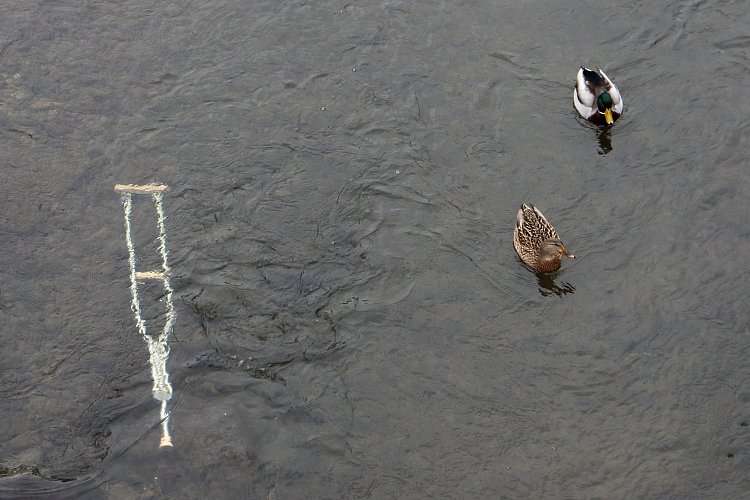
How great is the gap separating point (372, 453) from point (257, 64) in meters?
5.31

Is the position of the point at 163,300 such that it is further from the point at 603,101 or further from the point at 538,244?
the point at 603,101

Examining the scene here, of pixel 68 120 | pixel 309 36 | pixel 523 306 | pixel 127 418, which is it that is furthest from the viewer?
pixel 309 36

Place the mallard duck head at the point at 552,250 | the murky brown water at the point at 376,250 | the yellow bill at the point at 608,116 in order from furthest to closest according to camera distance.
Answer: the yellow bill at the point at 608,116, the mallard duck head at the point at 552,250, the murky brown water at the point at 376,250

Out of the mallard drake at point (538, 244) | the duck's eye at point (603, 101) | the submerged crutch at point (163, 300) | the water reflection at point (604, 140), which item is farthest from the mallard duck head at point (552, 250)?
the submerged crutch at point (163, 300)

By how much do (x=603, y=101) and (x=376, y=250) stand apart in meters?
3.01

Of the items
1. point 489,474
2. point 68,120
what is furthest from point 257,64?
point 489,474

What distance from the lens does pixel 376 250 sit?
8.13 m

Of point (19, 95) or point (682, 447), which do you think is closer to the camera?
point (682, 447)

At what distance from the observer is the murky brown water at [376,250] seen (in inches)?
263

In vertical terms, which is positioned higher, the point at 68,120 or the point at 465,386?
the point at 68,120

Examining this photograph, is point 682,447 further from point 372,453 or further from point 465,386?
point 372,453

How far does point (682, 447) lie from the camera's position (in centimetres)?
653

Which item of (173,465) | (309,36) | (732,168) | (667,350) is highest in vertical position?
(309,36)

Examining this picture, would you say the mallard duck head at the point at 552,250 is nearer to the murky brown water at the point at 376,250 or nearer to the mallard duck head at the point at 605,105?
the murky brown water at the point at 376,250
